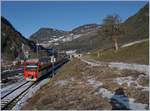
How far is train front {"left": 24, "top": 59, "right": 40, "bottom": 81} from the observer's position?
4691cm

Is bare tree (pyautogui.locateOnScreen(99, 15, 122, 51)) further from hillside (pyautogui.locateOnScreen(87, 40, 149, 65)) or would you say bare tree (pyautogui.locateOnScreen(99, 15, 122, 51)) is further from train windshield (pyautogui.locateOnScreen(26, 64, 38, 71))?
train windshield (pyautogui.locateOnScreen(26, 64, 38, 71))

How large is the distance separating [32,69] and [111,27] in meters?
55.4

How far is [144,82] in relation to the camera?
2745cm

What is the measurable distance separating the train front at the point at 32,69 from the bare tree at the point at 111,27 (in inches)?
2122

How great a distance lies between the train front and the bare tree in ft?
177

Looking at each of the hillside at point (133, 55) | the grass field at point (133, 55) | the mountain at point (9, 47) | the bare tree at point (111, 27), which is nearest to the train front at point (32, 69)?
the hillside at point (133, 55)

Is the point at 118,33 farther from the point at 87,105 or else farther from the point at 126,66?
the point at 87,105

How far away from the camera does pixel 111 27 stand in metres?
99.0

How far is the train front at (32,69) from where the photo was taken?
154 feet

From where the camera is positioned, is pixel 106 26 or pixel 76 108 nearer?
pixel 76 108

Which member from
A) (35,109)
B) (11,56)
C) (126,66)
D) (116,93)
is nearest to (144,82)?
(116,93)

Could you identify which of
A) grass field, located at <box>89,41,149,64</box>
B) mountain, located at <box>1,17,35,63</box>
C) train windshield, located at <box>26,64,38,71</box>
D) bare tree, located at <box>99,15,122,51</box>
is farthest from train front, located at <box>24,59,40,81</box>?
mountain, located at <box>1,17,35,63</box>

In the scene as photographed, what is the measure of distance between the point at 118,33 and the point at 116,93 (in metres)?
77.9

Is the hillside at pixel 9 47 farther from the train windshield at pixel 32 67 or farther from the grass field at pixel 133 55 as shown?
the train windshield at pixel 32 67
